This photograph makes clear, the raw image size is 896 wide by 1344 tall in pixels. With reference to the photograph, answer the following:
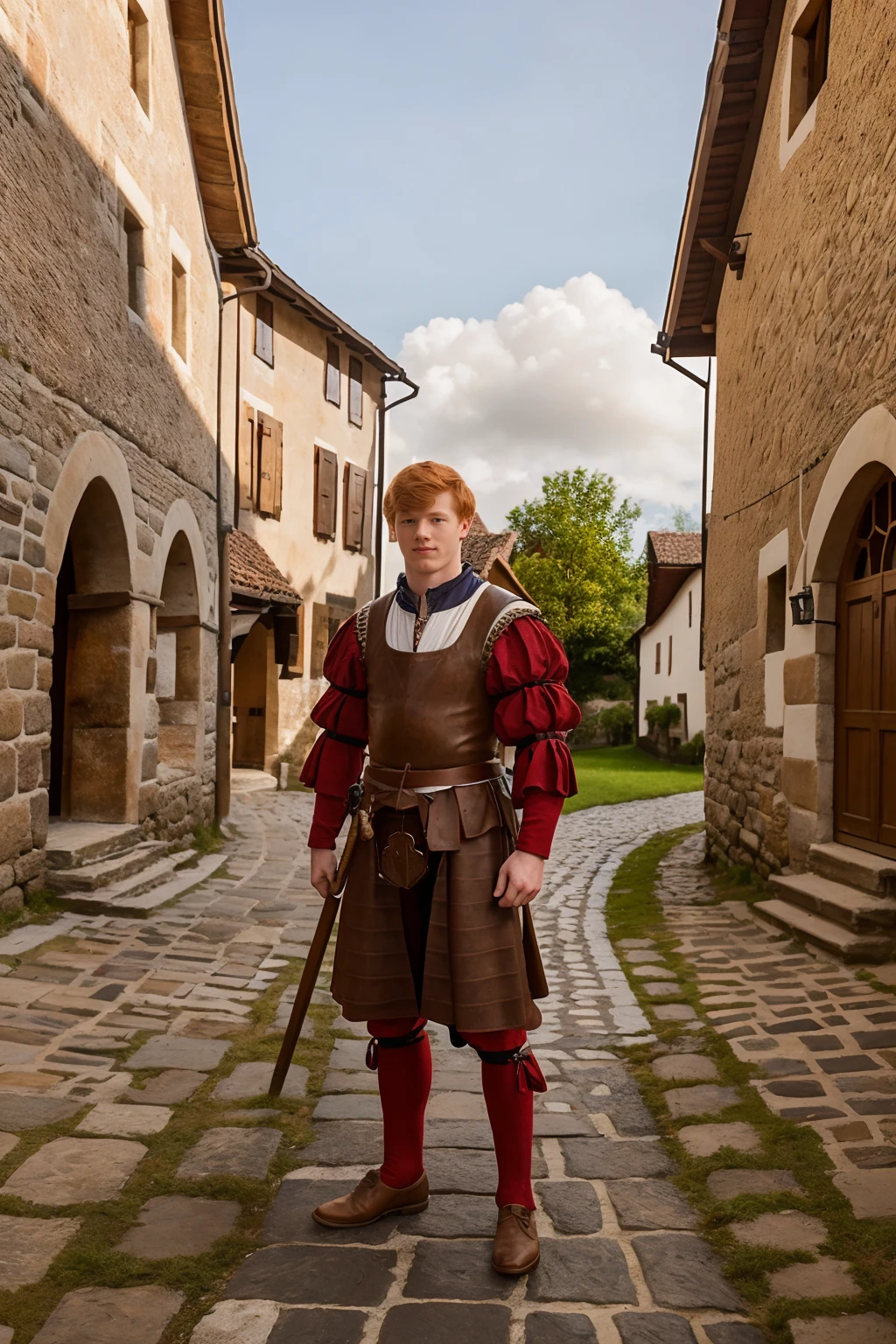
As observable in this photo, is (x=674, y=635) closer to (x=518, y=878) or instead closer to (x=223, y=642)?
(x=223, y=642)

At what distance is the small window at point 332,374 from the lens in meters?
18.5

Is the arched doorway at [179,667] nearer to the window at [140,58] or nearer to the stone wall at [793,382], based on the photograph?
the window at [140,58]

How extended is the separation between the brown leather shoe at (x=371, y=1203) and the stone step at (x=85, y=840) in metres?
3.79

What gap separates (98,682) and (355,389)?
1357cm

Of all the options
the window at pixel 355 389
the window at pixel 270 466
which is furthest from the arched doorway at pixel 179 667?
the window at pixel 355 389

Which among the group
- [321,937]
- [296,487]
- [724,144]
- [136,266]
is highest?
[724,144]

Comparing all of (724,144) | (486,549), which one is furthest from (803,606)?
(486,549)

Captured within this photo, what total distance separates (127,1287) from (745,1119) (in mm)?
1837

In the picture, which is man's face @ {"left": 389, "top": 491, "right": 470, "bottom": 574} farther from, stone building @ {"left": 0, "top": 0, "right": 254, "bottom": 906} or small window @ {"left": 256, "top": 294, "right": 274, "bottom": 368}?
small window @ {"left": 256, "top": 294, "right": 274, "bottom": 368}

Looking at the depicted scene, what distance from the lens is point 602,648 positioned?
33.8 metres

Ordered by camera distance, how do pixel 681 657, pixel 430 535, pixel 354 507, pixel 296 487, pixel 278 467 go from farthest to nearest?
pixel 681 657 → pixel 354 507 → pixel 296 487 → pixel 278 467 → pixel 430 535

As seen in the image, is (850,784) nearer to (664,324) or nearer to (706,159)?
(706,159)

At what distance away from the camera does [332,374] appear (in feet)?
61.2

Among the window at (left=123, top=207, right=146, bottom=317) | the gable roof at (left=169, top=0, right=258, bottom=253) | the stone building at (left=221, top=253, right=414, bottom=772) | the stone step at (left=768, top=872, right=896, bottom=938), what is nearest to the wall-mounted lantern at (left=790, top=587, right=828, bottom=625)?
the stone step at (left=768, top=872, right=896, bottom=938)
